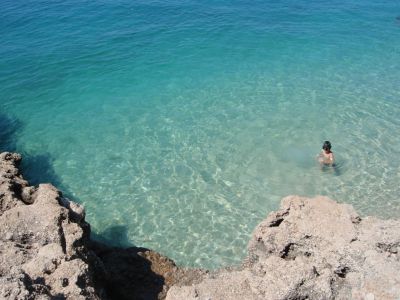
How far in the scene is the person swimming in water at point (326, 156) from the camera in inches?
653

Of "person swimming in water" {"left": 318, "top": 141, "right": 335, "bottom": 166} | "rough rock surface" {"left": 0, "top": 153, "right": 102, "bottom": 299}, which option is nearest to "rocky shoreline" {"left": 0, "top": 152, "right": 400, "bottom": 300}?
"rough rock surface" {"left": 0, "top": 153, "right": 102, "bottom": 299}

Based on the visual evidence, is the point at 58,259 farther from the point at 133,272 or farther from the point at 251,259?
the point at 251,259

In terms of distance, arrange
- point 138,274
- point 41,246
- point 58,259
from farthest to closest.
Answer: point 138,274, point 41,246, point 58,259

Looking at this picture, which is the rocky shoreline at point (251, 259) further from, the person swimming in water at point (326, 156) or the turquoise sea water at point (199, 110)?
the person swimming in water at point (326, 156)

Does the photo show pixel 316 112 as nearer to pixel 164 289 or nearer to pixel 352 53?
pixel 352 53

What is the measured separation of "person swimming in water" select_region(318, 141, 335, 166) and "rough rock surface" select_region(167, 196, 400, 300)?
287 inches

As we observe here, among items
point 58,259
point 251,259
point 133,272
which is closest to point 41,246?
point 58,259

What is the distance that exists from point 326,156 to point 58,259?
12.1m

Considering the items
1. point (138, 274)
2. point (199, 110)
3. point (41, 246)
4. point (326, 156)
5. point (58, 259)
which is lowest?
point (199, 110)

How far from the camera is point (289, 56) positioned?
1061 inches

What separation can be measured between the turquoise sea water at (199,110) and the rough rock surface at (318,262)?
14.5ft

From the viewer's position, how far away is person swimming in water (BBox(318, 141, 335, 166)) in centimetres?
1659

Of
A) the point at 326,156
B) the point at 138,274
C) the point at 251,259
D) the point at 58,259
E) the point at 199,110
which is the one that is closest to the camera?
the point at 58,259

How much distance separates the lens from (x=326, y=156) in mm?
16797
